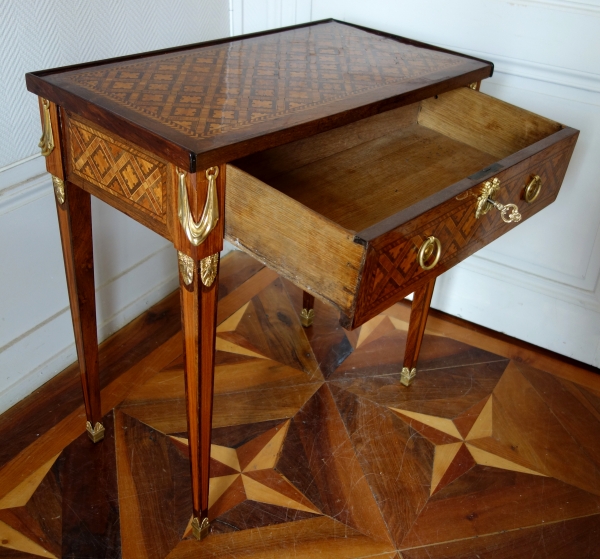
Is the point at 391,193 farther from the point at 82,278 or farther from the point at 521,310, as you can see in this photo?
the point at 521,310

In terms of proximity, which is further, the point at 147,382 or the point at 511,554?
the point at 147,382

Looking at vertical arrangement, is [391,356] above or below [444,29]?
below

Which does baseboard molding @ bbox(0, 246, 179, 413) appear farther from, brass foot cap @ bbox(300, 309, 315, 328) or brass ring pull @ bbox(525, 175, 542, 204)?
brass ring pull @ bbox(525, 175, 542, 204)

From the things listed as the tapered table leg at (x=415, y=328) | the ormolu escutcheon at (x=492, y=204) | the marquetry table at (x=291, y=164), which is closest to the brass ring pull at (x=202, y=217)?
the marquetry table at (x=291, y=164)

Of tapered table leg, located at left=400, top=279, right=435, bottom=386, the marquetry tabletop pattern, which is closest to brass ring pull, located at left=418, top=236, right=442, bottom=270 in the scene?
the marquetry tabletop pattern

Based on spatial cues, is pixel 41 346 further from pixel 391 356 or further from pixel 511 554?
pixel 511 554

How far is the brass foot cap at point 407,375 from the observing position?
1.51 metres

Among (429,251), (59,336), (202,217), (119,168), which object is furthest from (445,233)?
(59,336)

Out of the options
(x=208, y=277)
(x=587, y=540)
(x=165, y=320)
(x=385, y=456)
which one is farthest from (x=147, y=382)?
(x=587, y=540)

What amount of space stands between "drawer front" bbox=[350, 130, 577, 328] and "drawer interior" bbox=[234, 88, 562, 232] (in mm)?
111

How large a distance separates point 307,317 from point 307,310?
0.06ft

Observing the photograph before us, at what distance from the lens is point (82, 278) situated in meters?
1.15

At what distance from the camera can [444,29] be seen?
4.91 feet

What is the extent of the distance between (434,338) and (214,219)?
954 millimetres
